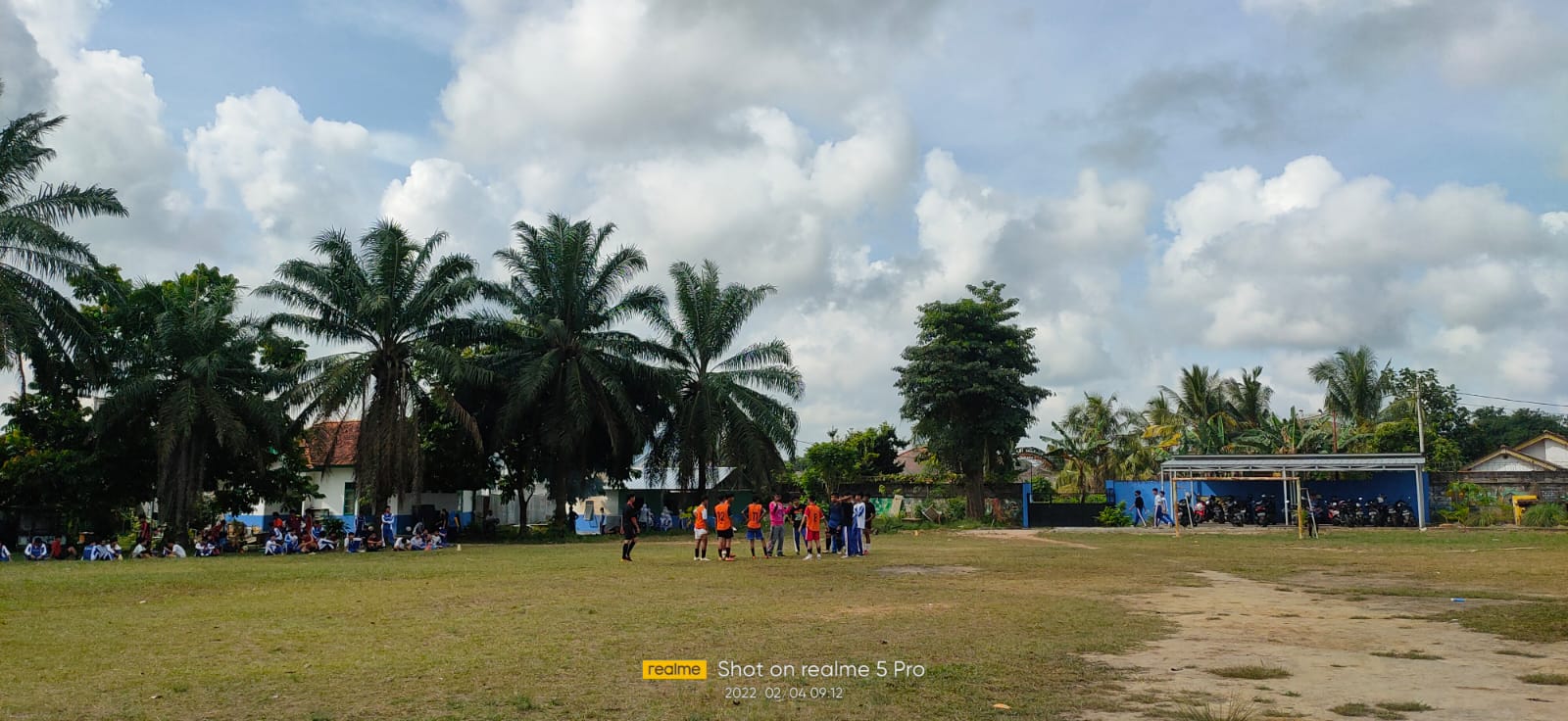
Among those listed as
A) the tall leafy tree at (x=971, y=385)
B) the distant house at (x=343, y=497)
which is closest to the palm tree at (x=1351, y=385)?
the tall leafy tree at (x=971, y=385)

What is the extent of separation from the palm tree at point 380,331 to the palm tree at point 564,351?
2.11 metres

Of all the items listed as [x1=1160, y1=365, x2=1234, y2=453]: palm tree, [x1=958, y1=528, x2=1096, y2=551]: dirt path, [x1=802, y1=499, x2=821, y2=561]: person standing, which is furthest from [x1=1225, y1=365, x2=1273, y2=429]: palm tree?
[x1=802, y1=499, x2=821, y2=561]: person standing

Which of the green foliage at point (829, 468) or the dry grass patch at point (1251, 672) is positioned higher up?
the green foliage at point (829, 468)

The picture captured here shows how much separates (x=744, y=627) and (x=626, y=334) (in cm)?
2645

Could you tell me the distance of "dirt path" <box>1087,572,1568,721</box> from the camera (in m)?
7.12

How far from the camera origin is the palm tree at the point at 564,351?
115 feet

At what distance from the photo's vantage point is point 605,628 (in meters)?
11.2

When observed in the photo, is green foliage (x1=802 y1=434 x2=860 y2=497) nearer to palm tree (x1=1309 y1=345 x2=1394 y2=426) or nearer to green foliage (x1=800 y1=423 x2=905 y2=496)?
green foliage (x1=800 y1=423 x2=905 y2=496)

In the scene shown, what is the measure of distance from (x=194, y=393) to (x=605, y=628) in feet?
76.2

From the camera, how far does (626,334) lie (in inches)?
1452

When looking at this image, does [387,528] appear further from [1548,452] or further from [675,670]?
[1548,452]

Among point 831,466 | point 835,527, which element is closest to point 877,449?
point 831,466

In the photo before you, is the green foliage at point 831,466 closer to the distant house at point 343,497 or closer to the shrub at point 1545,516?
the distant house at point 343,497

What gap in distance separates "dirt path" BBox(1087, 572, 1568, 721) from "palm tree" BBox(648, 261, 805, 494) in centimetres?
2658
